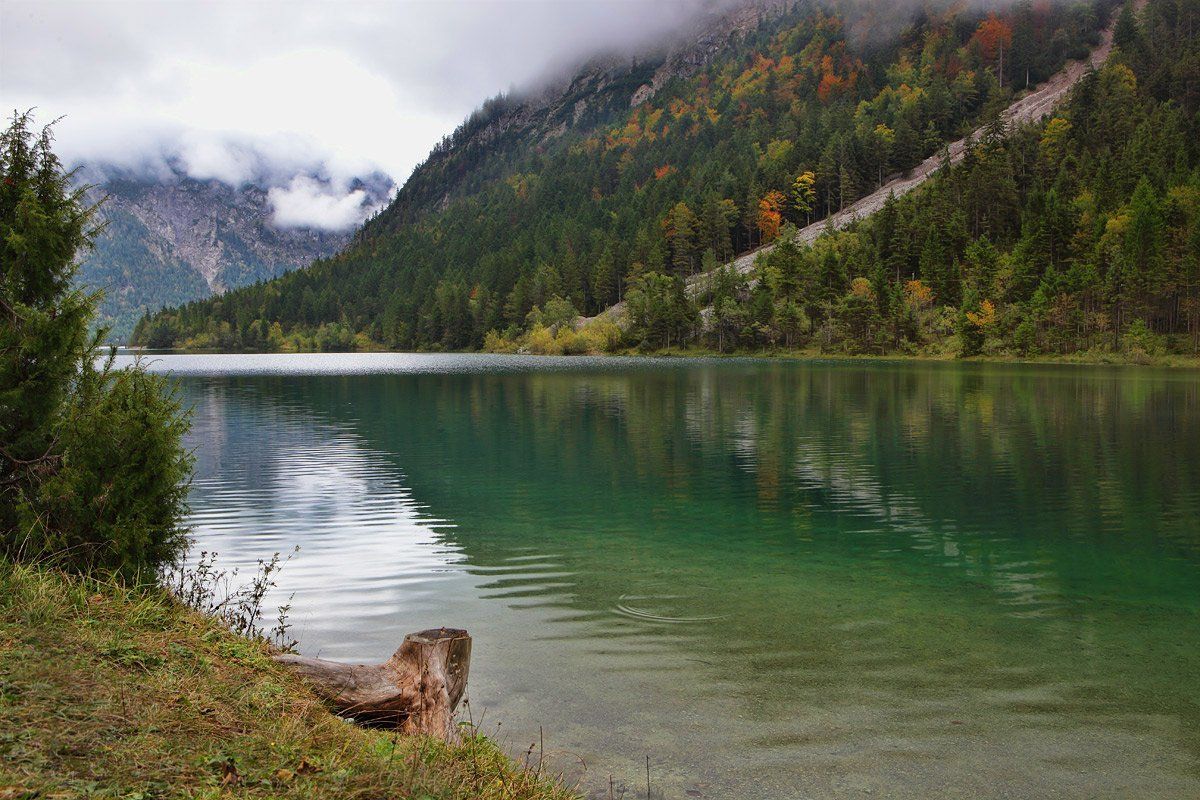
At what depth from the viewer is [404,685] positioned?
769cm

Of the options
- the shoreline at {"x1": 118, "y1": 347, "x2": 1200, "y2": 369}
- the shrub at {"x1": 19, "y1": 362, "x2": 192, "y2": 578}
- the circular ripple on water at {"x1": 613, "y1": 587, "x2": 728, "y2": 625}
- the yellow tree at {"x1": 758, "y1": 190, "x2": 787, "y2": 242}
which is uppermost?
the yellow tree at {"x1": 758, "y1": 190, "x2": 787, "y2": 242}

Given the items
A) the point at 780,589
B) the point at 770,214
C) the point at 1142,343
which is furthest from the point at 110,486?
the point at 770,214

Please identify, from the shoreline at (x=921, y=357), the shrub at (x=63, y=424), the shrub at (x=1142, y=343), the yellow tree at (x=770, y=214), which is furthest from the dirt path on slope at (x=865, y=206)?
the shrub at (x=63, y=424)

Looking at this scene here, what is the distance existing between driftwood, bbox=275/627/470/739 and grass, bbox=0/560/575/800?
0.32 metres

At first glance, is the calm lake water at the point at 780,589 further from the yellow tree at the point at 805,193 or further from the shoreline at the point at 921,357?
the yellow tree at the point at 805,193

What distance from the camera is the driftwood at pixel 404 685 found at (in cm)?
760

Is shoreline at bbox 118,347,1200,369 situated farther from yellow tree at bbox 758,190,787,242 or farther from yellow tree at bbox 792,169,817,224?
yellow tree at bbox 792,169,817,224

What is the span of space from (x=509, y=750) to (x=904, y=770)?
4.02 m

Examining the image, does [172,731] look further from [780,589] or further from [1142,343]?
[1142,343]

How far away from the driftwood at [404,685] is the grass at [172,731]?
32 centimetres

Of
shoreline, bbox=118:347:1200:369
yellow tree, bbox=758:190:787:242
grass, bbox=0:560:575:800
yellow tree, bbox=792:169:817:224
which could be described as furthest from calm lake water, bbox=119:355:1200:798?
yellow tree, bbox=792:169:817:224

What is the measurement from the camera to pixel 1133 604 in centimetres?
1346

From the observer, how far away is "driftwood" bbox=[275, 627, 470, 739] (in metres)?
7.60

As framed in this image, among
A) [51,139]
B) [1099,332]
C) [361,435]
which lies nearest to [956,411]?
[361,435]
